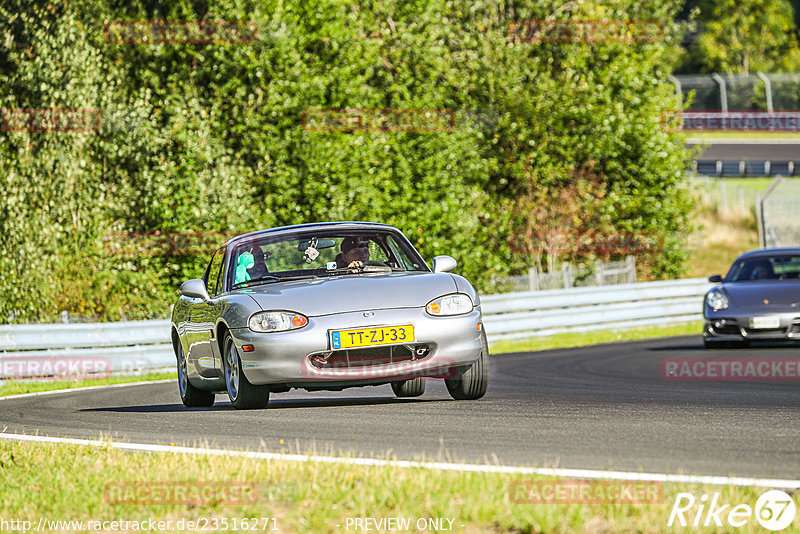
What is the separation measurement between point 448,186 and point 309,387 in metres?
18.2

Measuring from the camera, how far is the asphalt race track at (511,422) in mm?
6383

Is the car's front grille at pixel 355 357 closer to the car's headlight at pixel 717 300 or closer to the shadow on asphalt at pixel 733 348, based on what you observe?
the shadow on asphalt at pixel 733 348

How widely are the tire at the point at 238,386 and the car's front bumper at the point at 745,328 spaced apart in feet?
29.6

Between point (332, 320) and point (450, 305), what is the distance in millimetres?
873

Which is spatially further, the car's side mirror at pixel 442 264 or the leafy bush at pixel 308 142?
the leafy bush at pixel 308 142

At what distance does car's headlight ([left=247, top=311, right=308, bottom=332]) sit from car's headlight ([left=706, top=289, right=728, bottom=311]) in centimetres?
963

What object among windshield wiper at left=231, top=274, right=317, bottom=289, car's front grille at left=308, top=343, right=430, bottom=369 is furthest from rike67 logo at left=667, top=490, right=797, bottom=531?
windshield wiper at left=231, top=274, right=317, bottom=289

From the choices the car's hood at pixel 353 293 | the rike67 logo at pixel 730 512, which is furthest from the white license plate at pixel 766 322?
the rike67 logo at pixel 730 512

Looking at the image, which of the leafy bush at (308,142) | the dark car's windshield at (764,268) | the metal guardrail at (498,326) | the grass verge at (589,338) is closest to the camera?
the metal guardrail at (498,326)

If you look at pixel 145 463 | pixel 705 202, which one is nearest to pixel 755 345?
pixel 145 463

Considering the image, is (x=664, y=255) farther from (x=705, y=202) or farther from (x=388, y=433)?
(x=388, y=433)

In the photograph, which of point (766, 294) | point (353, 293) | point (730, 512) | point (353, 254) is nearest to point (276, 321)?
point (353, 293)

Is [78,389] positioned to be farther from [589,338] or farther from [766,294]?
[589,338]

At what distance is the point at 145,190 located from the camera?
2353cm
